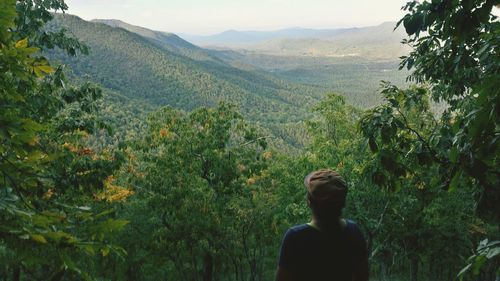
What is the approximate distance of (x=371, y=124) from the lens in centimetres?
384

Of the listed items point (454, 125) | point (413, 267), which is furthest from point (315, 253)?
point (413, 267)

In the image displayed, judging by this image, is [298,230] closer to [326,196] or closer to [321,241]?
[321,241]

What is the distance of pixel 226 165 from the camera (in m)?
22.1

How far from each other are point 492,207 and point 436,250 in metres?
29.3

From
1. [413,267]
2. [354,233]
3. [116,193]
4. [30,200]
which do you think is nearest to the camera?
[354,233]

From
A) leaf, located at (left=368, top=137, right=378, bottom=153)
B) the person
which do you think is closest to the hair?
the person

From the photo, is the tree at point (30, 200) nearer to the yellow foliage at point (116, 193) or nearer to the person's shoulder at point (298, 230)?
the person's shoulder at point (298, 230)

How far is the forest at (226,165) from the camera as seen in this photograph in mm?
3154

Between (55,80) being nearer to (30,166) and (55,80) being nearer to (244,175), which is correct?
(30,166)

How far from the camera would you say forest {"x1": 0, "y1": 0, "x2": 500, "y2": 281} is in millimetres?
3154

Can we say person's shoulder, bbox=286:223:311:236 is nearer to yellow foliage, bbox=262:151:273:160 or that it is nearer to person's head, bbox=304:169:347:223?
person's head, bbox=304:169:347:223

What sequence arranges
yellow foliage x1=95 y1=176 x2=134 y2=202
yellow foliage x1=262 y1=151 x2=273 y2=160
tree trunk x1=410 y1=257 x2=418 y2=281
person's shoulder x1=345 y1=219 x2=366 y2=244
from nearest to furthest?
person's shoulder x1=345 y1=219 x2=366 y2=244 < yellow foliage x1=262 y1=151 x2=273 y2=160 < yellow foliage x1=95 y1=176 x2=134 y2=202 < tree trunk x1=410 y1=257 x2=418 y2=281

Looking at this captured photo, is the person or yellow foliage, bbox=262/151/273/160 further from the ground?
the person

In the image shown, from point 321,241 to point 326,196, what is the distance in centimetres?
31
